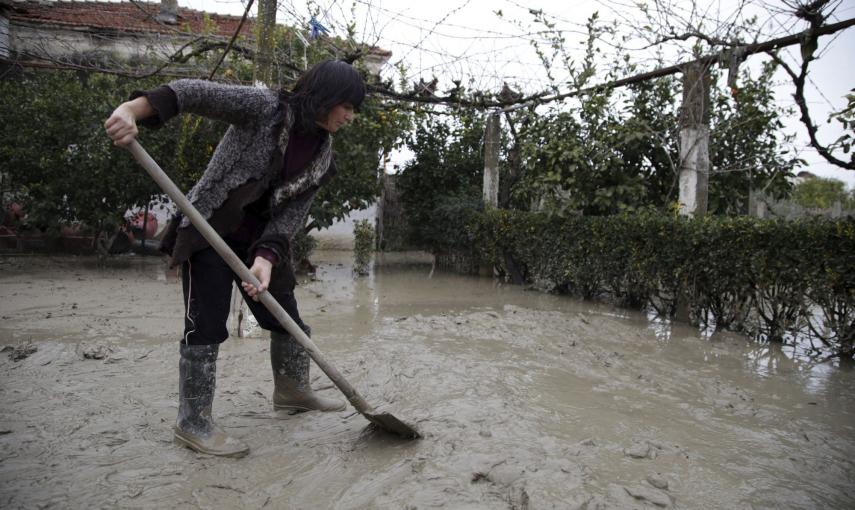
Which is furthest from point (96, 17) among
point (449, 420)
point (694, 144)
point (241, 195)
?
point (449, 420)

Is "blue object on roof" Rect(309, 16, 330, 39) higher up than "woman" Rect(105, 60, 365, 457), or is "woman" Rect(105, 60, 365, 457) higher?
"blue object on roof" Rect(309, 16, 330, 39)

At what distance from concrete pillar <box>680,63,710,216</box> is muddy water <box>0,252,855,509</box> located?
2.03 meters

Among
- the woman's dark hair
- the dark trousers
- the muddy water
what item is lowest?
the muddy water

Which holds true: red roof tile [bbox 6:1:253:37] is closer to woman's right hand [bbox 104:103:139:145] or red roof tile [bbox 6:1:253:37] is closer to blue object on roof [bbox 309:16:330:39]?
blue object on roof [bbox 309:16:330:39]

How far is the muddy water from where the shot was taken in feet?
7.88

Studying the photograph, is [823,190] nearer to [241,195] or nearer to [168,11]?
[168,11]

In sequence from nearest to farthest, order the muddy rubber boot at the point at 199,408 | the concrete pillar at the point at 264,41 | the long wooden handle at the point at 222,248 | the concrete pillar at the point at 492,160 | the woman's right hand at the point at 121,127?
the woman's right hand at the point at 121,127 → the long wooden handle at the point at 222,248 → the muddy rubber boot at the point at 199,408 → the concrete pillar at the point at 264,41 → the concrete pillar at the point at 492,160

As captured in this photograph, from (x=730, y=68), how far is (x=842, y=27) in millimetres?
1134

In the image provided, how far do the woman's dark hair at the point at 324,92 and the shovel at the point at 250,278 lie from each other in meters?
0.64

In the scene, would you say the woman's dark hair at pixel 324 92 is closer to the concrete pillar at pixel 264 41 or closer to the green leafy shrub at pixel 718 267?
the concrete pillar at pixel 264 41

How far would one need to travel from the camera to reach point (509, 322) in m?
5.94

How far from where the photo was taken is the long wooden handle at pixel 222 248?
231 cm

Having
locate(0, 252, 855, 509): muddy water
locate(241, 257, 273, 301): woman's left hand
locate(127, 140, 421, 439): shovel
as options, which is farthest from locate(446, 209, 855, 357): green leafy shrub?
locate(241, 257, 273, 301): woman's left hand

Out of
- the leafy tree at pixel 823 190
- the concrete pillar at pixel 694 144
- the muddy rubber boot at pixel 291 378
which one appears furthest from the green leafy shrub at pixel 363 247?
the leafy tree at pixel 823 190
